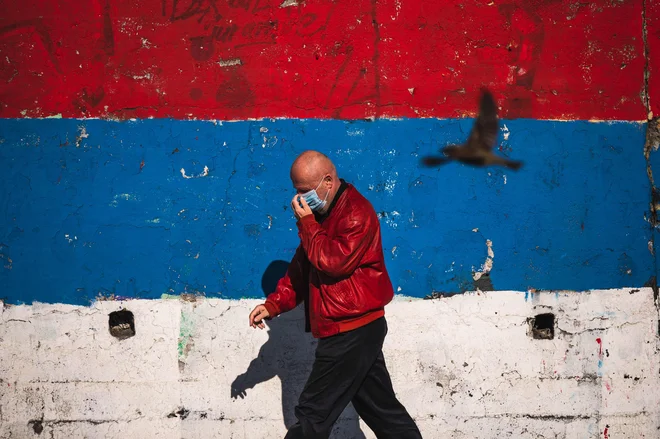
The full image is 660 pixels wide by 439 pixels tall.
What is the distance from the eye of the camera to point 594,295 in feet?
15.1

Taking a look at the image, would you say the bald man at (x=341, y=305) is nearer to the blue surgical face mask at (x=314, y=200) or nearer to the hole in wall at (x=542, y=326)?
the blue surgical face mask at (x=314, y=200)

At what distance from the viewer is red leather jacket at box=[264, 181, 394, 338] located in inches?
136

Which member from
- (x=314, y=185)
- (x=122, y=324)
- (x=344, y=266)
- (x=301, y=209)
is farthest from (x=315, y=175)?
(x=122, y=324)

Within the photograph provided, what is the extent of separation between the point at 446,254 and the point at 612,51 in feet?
5.86

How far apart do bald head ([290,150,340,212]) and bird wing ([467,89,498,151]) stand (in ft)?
4.39

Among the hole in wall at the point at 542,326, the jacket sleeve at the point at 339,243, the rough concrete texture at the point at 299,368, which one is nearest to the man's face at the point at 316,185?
the jacket sleeve at the point at 339,243

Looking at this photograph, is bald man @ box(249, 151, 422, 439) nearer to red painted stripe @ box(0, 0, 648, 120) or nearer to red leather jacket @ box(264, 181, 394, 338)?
red leather jacket @ box(264, 181, 394, 338)

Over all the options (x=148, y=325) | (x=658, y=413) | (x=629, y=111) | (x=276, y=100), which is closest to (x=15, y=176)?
(x=148, y=325)

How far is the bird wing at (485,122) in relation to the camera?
14.9 ft

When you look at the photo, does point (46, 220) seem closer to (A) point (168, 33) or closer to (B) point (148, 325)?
(B) point (148, 325)

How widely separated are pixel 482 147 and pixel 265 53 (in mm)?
1597

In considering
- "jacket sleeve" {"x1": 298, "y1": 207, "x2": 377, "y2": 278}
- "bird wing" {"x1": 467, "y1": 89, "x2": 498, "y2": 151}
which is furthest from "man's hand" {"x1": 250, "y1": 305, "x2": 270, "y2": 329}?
"bird wing" {"x1": 467, "y1": 89, "x2": 498, "y2": 151}

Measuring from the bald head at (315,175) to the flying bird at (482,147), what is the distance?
110 cm

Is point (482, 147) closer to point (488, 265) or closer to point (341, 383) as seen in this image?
point (488, 265)
